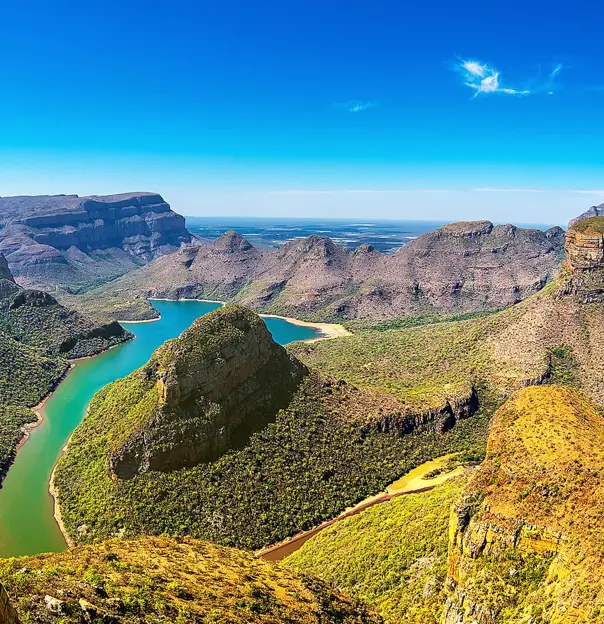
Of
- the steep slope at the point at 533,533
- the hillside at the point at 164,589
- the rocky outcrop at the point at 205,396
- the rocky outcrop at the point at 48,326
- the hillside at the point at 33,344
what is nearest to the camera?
the hillside at the point at 164,589

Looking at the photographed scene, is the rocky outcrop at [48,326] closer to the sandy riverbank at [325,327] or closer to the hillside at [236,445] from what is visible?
the sandy riverbank at [325,327]

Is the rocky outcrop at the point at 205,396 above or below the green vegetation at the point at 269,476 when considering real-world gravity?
above

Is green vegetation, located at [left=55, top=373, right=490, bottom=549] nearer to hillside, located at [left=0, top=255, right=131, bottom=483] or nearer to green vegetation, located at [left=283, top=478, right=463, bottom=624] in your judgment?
green vegetation, located at [left=283, top=478, right=463, bottom=624]

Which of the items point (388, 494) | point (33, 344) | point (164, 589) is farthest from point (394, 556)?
point (33, 344)

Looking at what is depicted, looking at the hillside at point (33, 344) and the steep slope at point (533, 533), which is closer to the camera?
the steep slope at point (533, 533)

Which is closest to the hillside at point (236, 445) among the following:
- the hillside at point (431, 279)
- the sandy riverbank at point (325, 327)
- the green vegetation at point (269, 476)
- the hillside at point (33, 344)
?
the green vegetation at point (269, 476)

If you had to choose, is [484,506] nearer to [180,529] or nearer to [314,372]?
[180,529]

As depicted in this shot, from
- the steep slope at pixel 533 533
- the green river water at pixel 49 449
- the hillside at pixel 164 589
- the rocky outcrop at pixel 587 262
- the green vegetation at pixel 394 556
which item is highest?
the rocky outcrop at pixel 587 262
